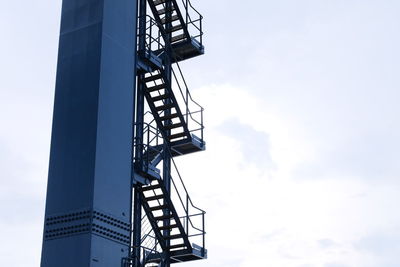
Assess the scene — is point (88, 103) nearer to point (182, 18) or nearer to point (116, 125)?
point (116, 125)

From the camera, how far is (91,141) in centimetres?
1977

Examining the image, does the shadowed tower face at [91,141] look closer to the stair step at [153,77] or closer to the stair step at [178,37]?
the stair step at [153,77]

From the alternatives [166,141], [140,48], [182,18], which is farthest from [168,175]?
→ [182,18]

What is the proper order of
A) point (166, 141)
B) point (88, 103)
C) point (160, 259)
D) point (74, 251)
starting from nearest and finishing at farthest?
point (74, 251) < point (88, 103) < point (160, 259) < point (166, 141)

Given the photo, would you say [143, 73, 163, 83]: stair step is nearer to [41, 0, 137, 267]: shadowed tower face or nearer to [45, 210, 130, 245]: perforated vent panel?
[41, 0, 137, 267]: shadowed tower face

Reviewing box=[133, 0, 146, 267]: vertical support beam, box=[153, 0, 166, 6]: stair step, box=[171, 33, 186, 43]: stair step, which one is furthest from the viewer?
box=[153, 0, 166, 6]: stair step

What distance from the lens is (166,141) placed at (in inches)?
1014

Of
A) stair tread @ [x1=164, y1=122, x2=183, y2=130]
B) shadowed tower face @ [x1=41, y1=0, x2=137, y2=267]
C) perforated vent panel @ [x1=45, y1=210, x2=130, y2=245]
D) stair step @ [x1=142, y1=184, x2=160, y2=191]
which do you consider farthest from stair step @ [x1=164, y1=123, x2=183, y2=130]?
perforated vent panel @ [x1=45, y1=210, x2=130, y2=245]

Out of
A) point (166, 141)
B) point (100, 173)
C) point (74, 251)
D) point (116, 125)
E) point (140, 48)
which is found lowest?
point (74, 251)

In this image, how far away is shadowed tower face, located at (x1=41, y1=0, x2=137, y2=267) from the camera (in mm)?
19031

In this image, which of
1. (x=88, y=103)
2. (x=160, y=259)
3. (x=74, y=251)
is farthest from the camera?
(x=160, y=259)

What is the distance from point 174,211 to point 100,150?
→ 533 centimetres

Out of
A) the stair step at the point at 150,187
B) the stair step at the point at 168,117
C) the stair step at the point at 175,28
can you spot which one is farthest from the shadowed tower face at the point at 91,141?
the stair step at the point at 175,28

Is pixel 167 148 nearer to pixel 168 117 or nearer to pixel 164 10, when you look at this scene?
pixel 168 117
